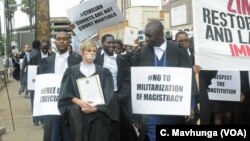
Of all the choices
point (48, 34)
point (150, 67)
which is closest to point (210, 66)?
point (150, 67)

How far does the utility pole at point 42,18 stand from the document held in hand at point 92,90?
20.9 feet

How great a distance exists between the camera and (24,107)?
16172 millimetres

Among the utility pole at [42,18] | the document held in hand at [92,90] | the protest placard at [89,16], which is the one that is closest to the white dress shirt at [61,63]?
the document held in hand at [92,90]

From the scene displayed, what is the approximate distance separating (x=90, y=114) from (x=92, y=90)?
25cm

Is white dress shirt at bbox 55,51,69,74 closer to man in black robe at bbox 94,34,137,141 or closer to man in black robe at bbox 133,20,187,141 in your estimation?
man in black robe at bbox 94,34,137,141

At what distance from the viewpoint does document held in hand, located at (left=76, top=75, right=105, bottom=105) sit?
576 centimetres

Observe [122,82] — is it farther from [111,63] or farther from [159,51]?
[159,51]

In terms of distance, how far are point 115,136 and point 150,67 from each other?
87cm

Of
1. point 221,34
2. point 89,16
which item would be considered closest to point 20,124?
point 89,16

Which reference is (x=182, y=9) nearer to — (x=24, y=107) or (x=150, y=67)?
(x=24, y=107)

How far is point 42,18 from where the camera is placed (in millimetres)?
11953

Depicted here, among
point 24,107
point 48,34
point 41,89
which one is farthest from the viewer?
point 24,107

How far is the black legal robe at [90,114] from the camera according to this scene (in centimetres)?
581

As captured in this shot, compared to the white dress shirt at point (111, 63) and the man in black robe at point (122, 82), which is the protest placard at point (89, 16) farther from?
the white dress shirt at point (111, 63)
